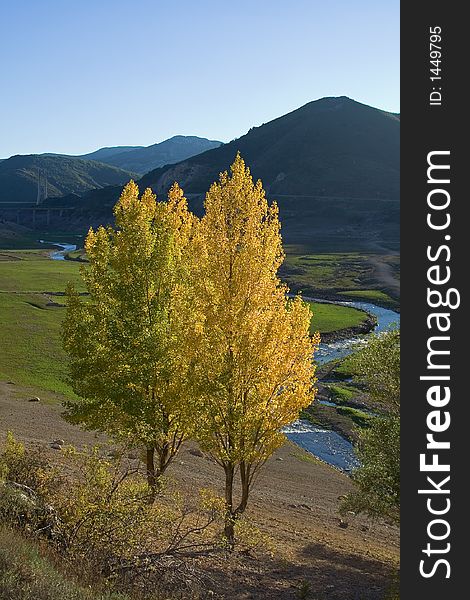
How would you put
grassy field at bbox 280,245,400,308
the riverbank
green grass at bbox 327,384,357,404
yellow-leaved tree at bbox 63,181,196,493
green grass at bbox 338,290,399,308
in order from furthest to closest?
grassy field at bbox 280,245,400,308, green grass at bbox 338,290,399,308, green grass at bbox 327,384,357,404, yellow-leaved tree at bbox 63,181,196,493, the riverbank

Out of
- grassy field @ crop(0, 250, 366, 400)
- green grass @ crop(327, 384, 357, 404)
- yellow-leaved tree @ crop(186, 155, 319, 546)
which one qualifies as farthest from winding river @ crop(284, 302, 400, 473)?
grassy field @ crop(0, 250, 366, 400)

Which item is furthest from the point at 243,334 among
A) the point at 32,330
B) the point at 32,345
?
the point at 32,330

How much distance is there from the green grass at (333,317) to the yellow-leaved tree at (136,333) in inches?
2028

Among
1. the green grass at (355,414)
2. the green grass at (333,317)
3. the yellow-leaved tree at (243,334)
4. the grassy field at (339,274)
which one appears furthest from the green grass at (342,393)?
the grassy field at (339,274)

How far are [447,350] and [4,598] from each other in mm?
8428

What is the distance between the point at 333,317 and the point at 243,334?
64741 mm

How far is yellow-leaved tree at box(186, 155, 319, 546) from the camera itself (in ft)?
58.2

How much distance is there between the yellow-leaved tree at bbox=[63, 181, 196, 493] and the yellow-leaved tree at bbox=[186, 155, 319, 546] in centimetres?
92

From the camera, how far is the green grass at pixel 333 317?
74731 mm

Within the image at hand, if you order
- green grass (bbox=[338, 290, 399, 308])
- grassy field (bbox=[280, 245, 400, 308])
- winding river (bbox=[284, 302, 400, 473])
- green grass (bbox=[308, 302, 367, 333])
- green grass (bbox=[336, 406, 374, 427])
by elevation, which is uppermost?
grassy field (bbox=[280, 245, 400, 308])

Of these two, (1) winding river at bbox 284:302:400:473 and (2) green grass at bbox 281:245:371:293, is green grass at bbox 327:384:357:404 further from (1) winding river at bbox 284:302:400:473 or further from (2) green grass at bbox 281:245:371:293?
(2) green grass at bbox 281:245:371:293

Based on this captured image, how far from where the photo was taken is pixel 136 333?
18922 mm

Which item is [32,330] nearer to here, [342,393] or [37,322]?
[37,322]

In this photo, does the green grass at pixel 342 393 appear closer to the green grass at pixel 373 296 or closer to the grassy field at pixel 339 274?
the green grass at pixel 373 296
